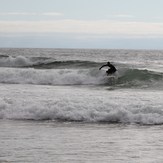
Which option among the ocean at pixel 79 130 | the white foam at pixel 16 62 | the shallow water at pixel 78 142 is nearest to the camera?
the shallow water at pixel 78 142

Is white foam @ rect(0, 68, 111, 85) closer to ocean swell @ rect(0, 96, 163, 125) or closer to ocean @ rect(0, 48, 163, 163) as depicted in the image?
ocean @ rect(0, 48, 163, 163)

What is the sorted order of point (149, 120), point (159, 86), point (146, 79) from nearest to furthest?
point (149, 120) → point (159, 86) → point (146, 79)

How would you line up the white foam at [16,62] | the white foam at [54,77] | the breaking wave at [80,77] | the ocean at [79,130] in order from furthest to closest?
the white foam at [16,62]
the white foam at [54,77]
the breaking wave at [80,77]
the ocean at [79,130]

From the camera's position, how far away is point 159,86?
19625 mm

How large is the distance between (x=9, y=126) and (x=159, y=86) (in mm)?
11085

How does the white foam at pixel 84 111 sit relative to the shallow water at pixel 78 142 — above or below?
above

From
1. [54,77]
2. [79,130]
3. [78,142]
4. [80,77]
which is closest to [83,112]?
[79,130]

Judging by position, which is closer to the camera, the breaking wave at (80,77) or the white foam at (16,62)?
the breaking wave at (80,77)

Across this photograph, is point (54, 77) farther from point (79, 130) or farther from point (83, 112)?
point (79, 130)

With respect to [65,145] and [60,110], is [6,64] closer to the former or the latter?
[60,110]

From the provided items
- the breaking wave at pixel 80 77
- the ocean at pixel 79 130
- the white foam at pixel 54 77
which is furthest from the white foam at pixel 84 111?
the white foam at pixel 54 77

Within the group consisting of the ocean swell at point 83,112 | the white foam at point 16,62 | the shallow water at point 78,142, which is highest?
the white foam at point 16,62

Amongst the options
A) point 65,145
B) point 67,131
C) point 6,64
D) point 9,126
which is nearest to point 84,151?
point 65,145

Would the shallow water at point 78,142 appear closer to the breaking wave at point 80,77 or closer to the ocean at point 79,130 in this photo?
the ocean at point 79,130
